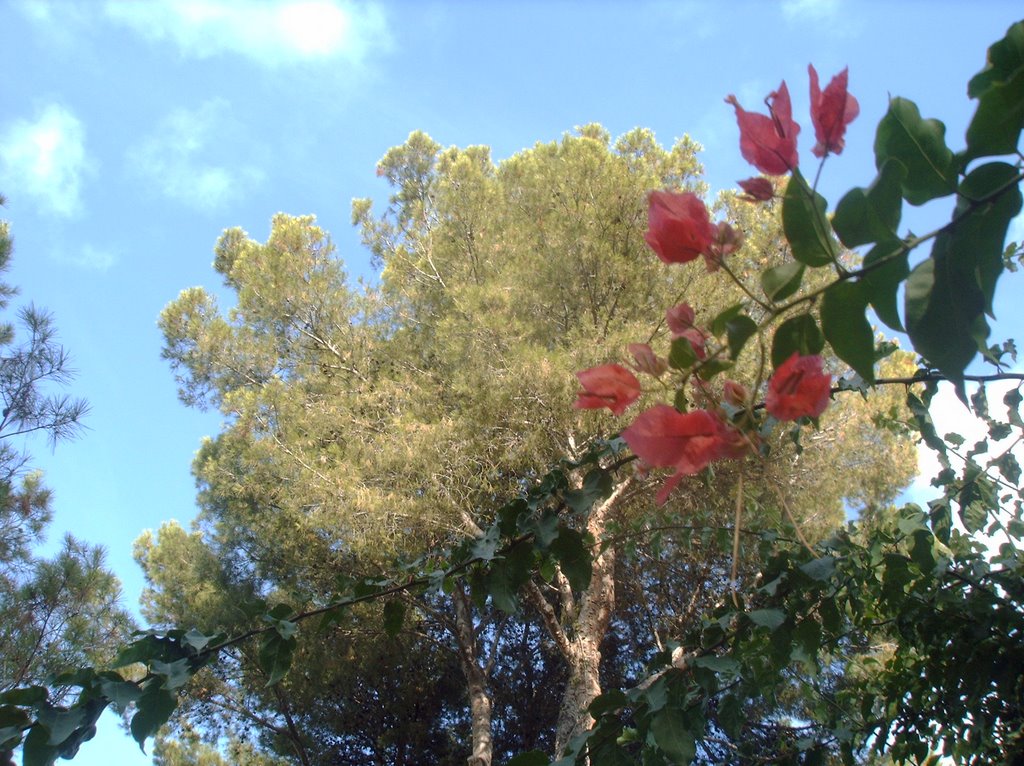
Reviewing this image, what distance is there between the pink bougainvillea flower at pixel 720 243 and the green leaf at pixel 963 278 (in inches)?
4.0

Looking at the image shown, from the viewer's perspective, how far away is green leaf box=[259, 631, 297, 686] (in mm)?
938

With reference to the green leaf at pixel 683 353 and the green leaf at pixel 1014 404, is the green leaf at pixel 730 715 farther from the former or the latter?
the green leaf at pixel 683 353

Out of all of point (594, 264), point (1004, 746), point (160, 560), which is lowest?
point (1004, 746)

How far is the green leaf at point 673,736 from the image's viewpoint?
84cm

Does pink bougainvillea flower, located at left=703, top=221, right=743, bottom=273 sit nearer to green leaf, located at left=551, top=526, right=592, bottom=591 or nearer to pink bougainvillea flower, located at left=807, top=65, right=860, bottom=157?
pink bougainvillea flower, located at left=807, top=65, right=860, bottom=157

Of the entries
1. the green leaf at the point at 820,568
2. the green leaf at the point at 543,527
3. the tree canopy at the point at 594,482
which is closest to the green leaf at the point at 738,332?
the tree canopy at the point at 594,482

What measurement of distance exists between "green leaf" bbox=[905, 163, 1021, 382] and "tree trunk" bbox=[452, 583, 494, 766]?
5.21m

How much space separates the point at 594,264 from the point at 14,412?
4.01 meters

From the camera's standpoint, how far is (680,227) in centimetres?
48

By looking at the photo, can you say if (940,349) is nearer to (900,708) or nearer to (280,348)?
(900,708)

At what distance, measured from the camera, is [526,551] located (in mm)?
1020

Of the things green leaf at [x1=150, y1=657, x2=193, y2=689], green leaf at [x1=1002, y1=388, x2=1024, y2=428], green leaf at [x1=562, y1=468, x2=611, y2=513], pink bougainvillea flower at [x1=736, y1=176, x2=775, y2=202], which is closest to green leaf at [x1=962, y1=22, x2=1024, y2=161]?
pink bougainvillea flower at [x1=736, y1=176, x2=775, y2=202]

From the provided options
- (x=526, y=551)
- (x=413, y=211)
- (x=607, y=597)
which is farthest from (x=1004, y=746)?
(x=413, y=211)

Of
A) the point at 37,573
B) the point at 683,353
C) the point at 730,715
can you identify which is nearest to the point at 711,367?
the point at 683,353
